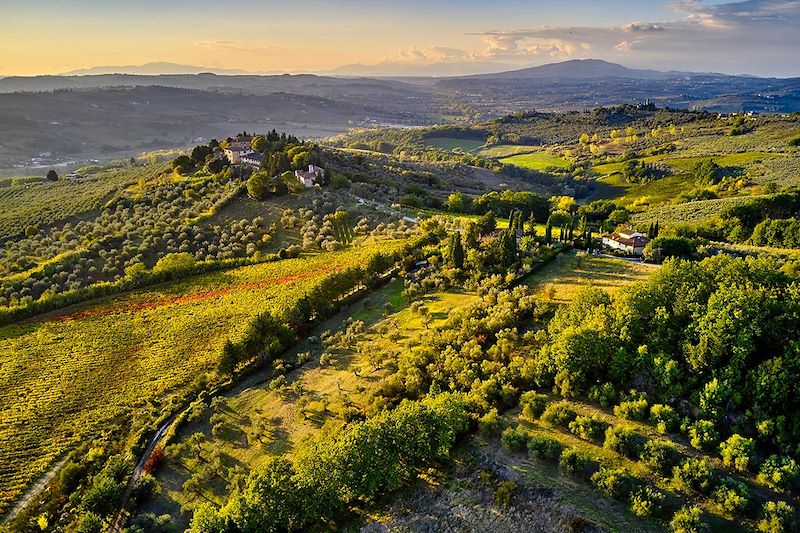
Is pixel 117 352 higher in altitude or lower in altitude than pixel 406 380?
lower

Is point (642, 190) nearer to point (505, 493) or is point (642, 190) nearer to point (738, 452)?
point (738, 452)

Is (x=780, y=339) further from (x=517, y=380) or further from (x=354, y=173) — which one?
(x=354, y=173)

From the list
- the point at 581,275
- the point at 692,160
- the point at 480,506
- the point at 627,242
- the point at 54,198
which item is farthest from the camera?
the point at 692,160

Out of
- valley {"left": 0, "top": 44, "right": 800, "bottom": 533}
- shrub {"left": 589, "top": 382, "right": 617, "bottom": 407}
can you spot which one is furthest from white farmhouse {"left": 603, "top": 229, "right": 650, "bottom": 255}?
shrub {"left": 589, "top": 382, "right": 617, "bottom": 407}

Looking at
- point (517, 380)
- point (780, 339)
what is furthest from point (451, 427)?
point (780, 339)

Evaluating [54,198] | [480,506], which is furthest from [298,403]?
[54,198]

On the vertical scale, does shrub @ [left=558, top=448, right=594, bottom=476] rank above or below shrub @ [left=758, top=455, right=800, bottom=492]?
below

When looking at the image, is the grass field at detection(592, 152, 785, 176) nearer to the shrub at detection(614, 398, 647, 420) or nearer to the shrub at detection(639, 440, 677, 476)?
the shrub at detection(614, 398, 647, 420)
